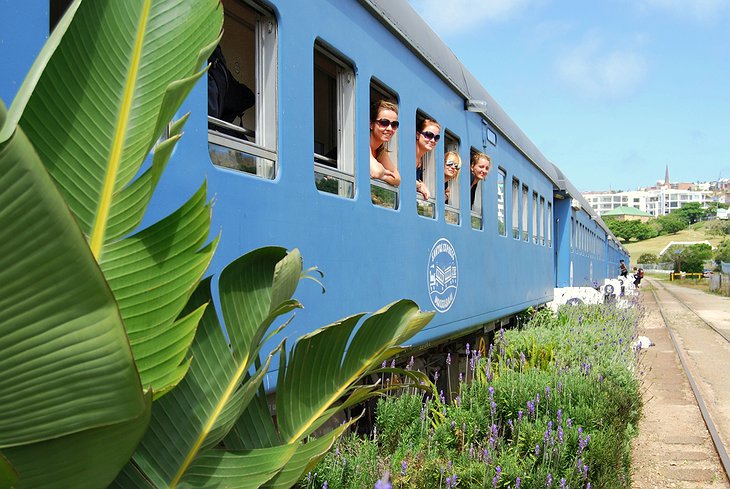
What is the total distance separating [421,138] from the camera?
531 cm

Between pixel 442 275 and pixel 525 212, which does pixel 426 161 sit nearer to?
pixel 442 275

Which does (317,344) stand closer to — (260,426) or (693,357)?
(260,426)

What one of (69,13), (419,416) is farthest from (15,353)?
(419,416)

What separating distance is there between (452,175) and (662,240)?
421ft

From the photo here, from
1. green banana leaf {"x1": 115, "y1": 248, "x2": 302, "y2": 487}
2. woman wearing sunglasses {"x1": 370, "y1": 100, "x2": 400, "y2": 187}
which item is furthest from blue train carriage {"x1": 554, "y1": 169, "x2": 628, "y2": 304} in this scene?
green banana leaf {"x1": 115, "y1": 248, "x2": 302, "y2": 487}

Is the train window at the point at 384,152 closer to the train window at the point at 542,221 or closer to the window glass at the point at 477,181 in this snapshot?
the window glass at the point at 477,181

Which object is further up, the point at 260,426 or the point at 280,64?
the point at 280,64

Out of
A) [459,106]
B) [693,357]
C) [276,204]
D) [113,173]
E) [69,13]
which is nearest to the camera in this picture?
[69,13]

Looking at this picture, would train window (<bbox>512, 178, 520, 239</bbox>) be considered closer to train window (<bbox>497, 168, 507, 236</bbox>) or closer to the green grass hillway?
train window (<bbox>497, 168, 507, 236</bbox>)

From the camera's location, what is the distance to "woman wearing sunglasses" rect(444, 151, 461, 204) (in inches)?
242

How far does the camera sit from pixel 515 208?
909cm

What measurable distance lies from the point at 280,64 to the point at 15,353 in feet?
7.93

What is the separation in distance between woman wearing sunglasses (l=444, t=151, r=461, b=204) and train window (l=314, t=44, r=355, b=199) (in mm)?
1827

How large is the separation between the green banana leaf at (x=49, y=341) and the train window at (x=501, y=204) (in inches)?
272
